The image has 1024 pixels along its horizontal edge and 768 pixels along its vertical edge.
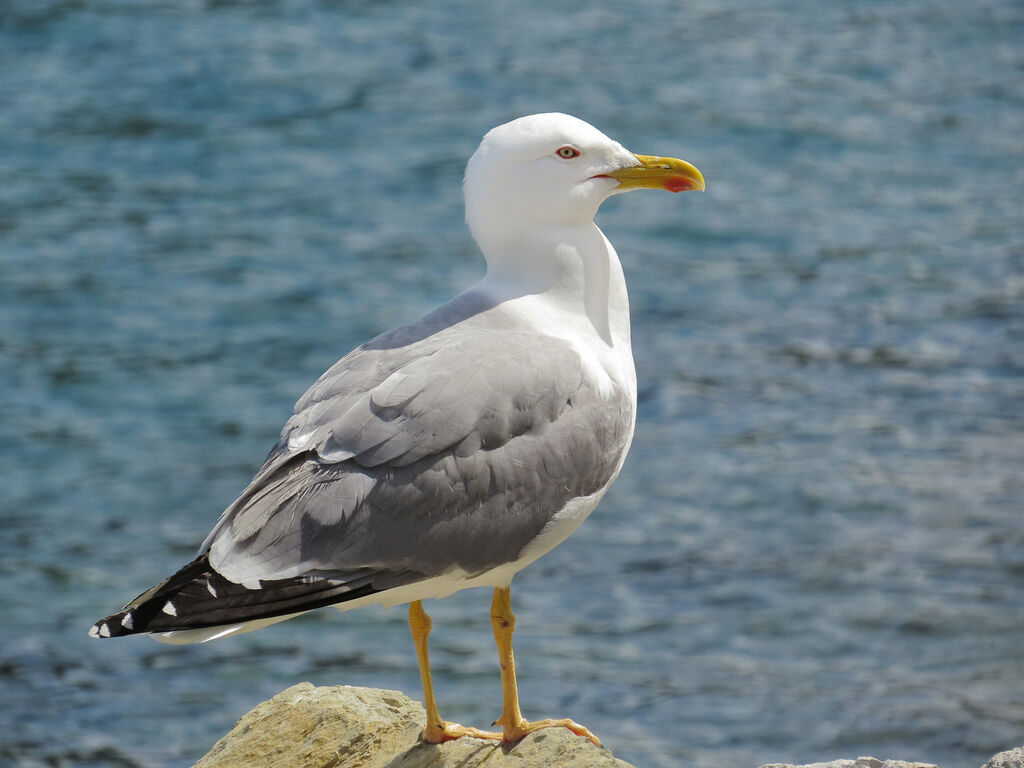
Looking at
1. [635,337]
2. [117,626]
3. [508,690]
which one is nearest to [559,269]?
[508,690]

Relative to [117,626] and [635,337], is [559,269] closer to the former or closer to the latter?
[117,626]

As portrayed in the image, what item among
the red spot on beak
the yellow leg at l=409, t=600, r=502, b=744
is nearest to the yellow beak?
the red spot on beak

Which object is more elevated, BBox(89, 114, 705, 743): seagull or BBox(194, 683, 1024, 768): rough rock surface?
BBox(89, 114, 705, 743): seagull

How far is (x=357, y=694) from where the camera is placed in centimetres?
509

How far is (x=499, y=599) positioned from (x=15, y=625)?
13.4ft

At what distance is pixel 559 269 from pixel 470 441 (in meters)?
0.72

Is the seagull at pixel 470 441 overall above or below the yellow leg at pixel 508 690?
above

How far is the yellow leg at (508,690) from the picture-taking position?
14.9ft

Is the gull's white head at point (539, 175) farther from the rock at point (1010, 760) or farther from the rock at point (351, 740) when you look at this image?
the rock at point (1010, 760)

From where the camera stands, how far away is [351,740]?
15.9ft

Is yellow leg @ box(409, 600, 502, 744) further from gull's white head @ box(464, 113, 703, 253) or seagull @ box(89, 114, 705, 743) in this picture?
gull's white head @ box(464, 113, 703, 253)

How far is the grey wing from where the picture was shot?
413cm

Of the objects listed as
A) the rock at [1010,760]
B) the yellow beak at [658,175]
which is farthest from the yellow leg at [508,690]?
the yellow beak at [658,175]

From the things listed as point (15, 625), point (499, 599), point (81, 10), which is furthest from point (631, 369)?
point (81, 10)
